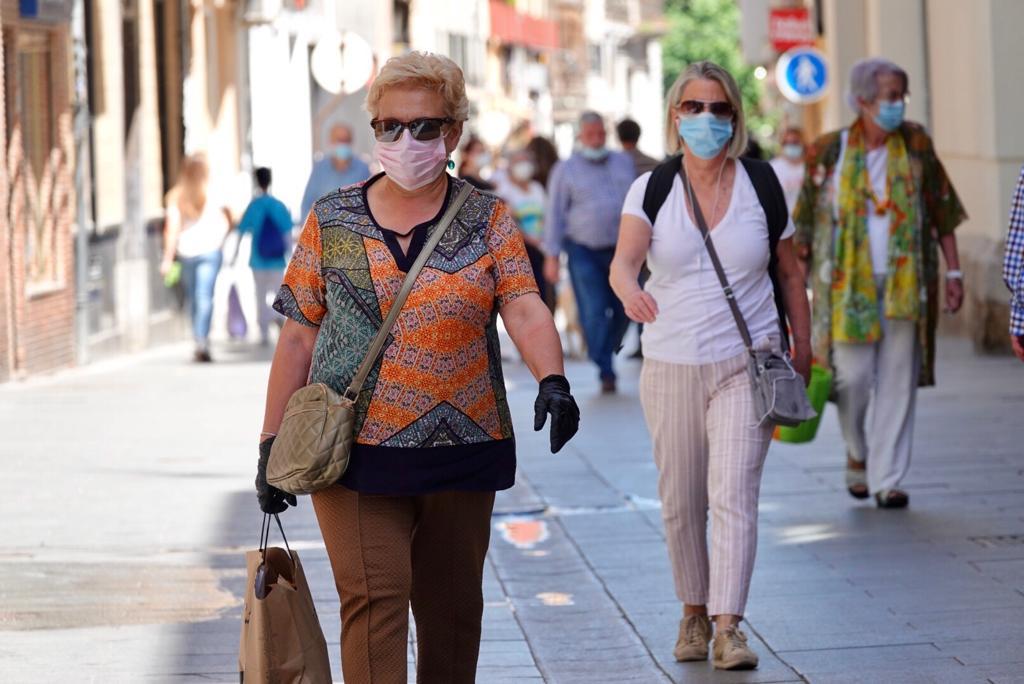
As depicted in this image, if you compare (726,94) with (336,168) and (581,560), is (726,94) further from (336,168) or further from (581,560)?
(336,168)

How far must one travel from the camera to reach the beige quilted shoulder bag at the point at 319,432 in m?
4.59

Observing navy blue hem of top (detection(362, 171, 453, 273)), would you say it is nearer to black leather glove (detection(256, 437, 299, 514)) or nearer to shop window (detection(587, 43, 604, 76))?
black leather glove (detection(256, 437, 299, 514))

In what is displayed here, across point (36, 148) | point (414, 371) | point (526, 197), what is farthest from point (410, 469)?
point (526, 197)

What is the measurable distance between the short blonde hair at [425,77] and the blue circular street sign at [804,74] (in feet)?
69.6

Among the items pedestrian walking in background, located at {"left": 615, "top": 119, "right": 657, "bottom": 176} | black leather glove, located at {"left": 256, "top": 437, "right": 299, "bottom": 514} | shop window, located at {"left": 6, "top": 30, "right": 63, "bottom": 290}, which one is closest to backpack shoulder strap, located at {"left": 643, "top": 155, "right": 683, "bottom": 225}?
black leather glove, located at {"left": 256, "top": 437, "right": 299, "bottom": 514}

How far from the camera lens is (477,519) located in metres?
4.86

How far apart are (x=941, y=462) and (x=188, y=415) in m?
5.61

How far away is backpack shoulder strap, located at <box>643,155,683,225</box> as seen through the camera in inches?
256

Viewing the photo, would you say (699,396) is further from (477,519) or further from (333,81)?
(333,81)

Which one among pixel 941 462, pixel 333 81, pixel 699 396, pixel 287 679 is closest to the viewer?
pixel 287 679

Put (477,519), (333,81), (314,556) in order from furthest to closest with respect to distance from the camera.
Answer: (333,81), (314,556), (477,519)

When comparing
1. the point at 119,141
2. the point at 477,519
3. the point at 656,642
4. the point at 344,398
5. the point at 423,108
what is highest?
the point at 119,141

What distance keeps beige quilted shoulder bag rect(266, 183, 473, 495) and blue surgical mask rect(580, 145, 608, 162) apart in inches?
417

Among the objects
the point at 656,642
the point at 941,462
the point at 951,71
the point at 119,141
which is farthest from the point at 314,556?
the point at 119,141
